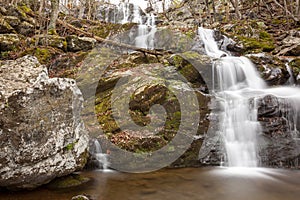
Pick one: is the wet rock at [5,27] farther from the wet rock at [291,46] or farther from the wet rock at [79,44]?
the wet rock at [291,46]

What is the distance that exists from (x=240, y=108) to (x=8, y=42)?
9.64 metres

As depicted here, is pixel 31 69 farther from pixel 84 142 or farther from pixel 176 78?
pixel 176 78

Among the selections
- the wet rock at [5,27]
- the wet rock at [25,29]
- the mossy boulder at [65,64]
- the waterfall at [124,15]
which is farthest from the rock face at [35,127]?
the waterfall at [124,15]

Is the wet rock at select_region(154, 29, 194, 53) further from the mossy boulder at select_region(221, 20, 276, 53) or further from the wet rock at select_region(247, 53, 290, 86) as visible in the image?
the wet rock at select_region(247, 53, 290, 86)

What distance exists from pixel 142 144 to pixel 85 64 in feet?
15.0

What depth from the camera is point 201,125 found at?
626 centimetres

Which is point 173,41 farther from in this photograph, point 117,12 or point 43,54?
point 117,12

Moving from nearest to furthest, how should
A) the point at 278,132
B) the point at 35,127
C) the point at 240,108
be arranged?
1. the point at 35,127
2. the point at 278,132
3. the point at 240,108

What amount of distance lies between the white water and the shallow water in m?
0.60

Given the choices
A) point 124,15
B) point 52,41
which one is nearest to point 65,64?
point 52,41

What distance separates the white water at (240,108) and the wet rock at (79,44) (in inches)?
243

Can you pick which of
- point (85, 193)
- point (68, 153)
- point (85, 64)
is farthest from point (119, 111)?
point (85, 64)

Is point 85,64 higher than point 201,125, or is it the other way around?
point 85,64

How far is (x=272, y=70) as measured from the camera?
9.34 m
